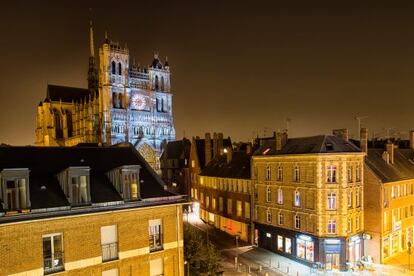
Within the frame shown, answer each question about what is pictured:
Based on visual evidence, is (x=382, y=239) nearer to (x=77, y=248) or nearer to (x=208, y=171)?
(x=208, y=171)

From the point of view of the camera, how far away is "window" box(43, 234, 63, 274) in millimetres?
16078

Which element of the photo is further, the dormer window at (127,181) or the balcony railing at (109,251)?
the dormer window at (127,181)

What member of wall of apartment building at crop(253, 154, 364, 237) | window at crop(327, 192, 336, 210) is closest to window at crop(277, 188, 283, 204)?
wall of apartment building at crop(253, 154, 364, 237)

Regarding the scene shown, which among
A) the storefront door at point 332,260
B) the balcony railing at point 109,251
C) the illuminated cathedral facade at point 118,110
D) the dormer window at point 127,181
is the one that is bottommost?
the storefront door at point 332,260

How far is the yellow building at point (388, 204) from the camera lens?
36.3 metres

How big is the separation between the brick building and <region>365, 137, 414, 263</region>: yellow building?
14.1 meters

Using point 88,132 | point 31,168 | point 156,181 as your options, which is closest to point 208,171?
point 156,181

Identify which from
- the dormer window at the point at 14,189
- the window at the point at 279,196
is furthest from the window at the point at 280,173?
the dormer window at the point at 14,189

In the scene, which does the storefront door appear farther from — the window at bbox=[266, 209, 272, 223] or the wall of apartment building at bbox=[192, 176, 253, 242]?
the wall of apartment building at bbox=[192, 176, 253, 242]

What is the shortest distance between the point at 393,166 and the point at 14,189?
133 ft

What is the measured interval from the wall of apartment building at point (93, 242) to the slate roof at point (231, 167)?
26067mm

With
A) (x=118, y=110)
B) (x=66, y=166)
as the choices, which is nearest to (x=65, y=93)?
(x=118, y=110)

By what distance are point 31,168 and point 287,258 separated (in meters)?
29.9

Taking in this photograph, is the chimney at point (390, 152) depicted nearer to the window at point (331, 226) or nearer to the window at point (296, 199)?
the window at point (331, 226)
